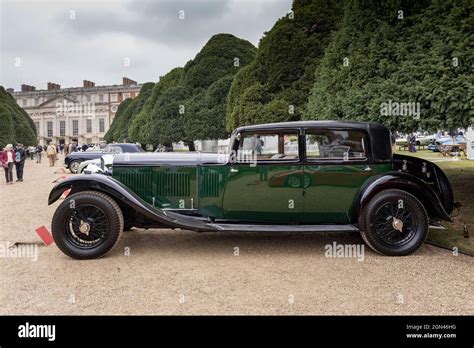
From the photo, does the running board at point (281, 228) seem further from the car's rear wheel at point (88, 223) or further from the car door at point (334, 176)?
the car's rear wheel at point (88, 223)

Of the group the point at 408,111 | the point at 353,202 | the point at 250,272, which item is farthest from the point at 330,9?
the point at 250,272

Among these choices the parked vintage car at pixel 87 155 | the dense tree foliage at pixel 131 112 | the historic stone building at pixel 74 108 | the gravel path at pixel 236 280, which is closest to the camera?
the gravel path at pixel 236 280

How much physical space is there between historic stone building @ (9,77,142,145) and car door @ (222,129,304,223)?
4035 inches

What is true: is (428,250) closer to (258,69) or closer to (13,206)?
(13,206)

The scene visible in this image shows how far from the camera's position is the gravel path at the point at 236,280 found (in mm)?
3553

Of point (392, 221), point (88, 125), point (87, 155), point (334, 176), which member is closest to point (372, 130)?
point (334, 176)

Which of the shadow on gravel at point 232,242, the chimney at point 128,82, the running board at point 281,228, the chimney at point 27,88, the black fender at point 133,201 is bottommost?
the shadow on gravel at point 232,242

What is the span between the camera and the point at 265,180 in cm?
521

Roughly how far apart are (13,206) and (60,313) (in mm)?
7296

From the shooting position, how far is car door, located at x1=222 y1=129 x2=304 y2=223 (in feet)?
17.1

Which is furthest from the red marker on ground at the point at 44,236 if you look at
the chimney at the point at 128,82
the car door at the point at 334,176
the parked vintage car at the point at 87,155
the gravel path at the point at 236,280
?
the chimney at the point at 128,82

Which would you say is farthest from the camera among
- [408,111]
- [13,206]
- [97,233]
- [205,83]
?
[205,83]

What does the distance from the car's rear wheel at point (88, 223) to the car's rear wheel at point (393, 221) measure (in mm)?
3321
